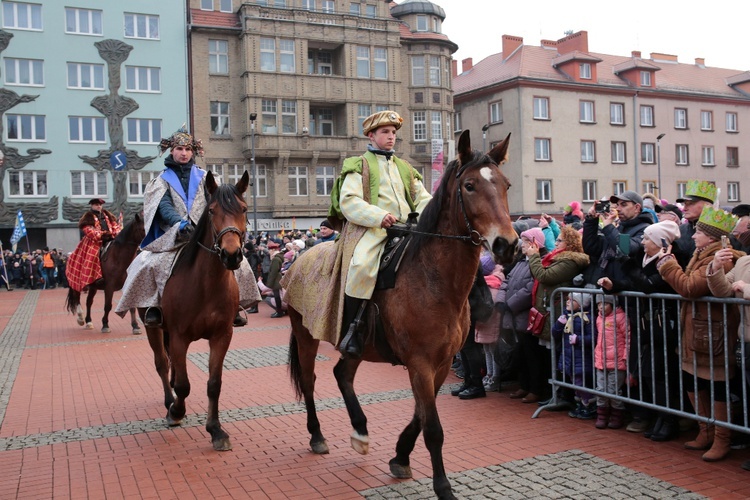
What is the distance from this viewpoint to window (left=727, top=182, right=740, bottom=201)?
58.1 m

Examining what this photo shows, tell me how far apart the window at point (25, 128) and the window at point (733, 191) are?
54135mm

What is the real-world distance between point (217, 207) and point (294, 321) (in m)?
1.38

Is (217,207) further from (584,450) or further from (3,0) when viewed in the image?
(3,0)

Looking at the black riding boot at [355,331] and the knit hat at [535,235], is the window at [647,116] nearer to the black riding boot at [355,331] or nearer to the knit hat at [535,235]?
the knit hat at [535,235]

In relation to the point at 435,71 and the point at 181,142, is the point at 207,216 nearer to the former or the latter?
the point at 181,142

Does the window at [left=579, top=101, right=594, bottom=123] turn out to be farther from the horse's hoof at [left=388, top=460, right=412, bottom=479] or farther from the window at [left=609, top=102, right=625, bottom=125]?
the horse's hoof at [left=388, top=460, right=412, bottom=479]

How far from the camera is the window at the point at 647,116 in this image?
54.7 metres

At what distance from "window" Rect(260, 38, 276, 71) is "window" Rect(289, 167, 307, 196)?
6.83m

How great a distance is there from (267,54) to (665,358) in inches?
1646

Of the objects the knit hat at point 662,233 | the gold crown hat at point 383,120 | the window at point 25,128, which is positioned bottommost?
the knit hat at point 662,233

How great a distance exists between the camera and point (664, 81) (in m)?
56.7

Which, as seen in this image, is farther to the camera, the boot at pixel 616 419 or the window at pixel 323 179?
the window at pixel 323 179

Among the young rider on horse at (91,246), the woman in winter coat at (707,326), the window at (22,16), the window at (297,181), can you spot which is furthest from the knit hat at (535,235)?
the window at (22,16)

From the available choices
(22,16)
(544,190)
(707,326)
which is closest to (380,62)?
(544,190)
